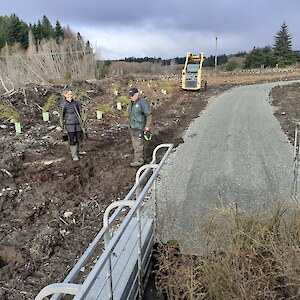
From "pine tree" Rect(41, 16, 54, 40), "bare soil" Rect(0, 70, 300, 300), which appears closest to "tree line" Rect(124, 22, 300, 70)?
"pine tree" Rect(41, 16, 54, 40)

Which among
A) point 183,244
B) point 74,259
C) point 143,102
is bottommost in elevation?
point 74,259

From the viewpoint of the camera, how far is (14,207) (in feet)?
18.9

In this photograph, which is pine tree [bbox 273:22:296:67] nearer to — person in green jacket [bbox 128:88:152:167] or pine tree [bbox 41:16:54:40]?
pine tree [bbox 41:16:54:40]

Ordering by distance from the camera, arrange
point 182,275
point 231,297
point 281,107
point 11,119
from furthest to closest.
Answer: point 281,107 < point 11,119 < point 182,275 < point 231,297

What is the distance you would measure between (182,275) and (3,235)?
122 inches

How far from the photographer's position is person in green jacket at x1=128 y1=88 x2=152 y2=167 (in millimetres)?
6922

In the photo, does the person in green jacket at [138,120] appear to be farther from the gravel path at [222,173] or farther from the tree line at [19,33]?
the tree line at [19,33]

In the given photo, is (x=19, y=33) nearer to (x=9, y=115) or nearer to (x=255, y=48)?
(x=255, y=48)

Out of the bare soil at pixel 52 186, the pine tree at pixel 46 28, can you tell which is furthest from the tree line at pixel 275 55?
the bare soil at pixel 52 186

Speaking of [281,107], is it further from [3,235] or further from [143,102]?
[3,235]

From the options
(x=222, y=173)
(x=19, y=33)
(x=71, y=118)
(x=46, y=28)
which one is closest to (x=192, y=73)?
(x=71, y=118)

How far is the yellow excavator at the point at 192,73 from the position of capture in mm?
21000

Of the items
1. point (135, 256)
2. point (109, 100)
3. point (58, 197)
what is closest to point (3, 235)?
point (58, 197)

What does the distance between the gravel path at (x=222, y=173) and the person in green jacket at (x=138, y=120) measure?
616 millimetres
